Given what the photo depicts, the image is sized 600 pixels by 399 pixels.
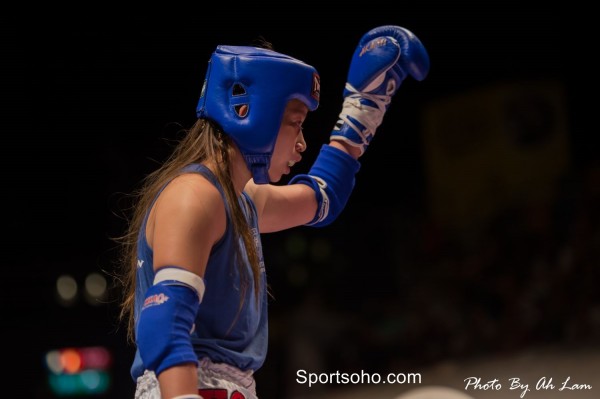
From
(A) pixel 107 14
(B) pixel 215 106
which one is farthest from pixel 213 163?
(A) pixel 107 14

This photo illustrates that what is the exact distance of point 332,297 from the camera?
4.55m

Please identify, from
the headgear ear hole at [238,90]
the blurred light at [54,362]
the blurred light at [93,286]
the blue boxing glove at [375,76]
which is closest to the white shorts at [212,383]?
the headgear ear hole at [238,90]

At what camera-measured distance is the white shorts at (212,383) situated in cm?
139

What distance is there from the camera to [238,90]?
5.08ft

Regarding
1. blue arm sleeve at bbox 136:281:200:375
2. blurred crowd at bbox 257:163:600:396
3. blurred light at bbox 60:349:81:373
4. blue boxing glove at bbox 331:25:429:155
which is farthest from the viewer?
blurred crowd at bbox 257:163:600:396

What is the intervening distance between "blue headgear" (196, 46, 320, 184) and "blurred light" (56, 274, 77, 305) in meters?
2.84

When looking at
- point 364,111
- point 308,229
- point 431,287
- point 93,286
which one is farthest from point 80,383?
point 364,111

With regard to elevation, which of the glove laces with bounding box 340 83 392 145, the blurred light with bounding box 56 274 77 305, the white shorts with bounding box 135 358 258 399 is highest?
the blurred light with bounding box 56 274 77 305

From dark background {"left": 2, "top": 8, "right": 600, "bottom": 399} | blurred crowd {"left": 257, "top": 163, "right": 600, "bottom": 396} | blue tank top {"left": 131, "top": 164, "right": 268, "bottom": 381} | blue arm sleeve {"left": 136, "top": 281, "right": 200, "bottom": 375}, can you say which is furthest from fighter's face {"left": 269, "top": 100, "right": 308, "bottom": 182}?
blurred crowd {"left": 257, "top": 163, "right": 600, "bottom": 396}

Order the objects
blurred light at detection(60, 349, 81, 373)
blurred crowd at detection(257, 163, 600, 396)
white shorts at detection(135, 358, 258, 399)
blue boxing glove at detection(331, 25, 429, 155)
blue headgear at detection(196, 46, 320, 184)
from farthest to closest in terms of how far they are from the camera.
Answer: blurred crowd at detection(257, 163, 600, 396)
blurred light at detection(60, 349, 81, 373)
blue boxing glove at detection(331, 25, 429, 155)
blue headgear at detection(196, 46, 320, 184)
white shorts at detection(135, 358, 258, 399)

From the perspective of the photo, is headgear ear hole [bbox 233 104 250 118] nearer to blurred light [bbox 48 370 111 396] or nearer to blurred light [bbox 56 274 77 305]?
blurred light [bbox 48 370 111 396]

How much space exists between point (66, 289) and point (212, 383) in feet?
9.79

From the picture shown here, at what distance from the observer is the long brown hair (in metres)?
1.45

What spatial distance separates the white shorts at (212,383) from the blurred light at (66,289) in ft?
9.41
